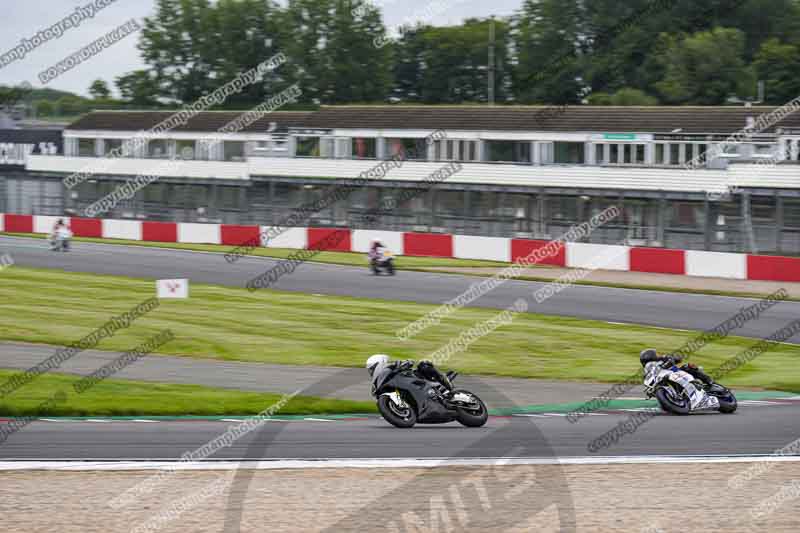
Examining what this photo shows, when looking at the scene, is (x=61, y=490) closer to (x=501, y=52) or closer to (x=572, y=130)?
(x=572, y=130)

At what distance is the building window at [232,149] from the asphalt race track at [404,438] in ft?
153

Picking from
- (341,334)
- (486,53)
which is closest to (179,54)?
(486,53)

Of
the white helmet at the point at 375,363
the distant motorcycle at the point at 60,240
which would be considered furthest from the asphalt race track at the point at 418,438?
the distant motorcycle at the point at 60,240

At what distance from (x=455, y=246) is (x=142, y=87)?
74.0m

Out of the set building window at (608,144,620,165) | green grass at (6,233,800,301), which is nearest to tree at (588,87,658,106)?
building window at (608,144,620,165)

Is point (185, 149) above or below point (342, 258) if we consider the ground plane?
above

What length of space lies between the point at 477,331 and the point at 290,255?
57.8ft

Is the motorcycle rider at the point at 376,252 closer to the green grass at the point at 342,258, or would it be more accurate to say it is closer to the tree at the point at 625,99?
the green grass at the point at 342,258

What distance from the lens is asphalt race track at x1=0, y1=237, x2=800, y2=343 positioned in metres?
27.1

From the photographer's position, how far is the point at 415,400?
48.3ft

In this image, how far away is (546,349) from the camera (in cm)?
2250

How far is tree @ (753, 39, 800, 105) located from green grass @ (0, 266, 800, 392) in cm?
6027

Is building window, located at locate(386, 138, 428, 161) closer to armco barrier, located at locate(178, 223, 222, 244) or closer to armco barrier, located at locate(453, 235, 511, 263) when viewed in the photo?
armco barrier, located at locate(178, 223, 222, 244)

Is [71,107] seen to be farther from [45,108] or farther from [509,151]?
[509,151]
